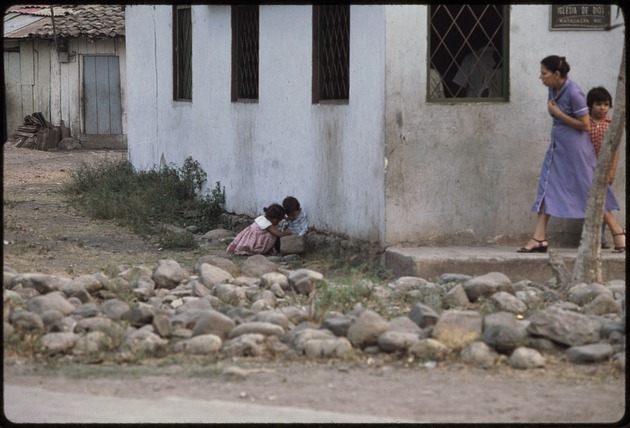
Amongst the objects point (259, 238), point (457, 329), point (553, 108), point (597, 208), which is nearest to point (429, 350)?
point (457, 329)

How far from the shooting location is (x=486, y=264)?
27.8ft

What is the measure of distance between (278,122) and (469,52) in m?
2.38

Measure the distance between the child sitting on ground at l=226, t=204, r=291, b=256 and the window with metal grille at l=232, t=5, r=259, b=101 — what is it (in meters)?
1.84

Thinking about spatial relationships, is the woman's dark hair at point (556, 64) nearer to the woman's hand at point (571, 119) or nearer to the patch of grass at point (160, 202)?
the woman's hand at point (571, 119)

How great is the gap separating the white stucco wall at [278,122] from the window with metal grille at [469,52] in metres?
0.54

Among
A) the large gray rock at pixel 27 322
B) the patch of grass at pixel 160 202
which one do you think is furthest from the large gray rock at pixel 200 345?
the patch of grass at pixel 160 202

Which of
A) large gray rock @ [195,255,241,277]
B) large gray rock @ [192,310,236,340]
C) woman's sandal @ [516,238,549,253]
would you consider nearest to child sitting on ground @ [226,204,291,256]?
large gray rock @ [195,255,241,277]

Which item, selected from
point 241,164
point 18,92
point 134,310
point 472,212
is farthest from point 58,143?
point 134,310

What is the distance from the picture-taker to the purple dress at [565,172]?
342 inches

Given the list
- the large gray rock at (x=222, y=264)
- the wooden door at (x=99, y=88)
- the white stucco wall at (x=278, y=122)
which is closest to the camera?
the large gray rock at (x=222, y=264)

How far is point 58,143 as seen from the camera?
23.7 m

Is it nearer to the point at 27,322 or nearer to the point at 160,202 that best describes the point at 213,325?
the point at 27,322

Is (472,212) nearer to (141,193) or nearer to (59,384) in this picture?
(59,384)

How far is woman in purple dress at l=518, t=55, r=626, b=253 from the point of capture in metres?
8.60
